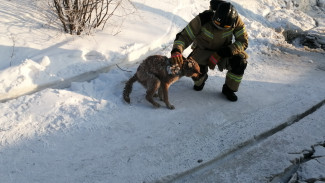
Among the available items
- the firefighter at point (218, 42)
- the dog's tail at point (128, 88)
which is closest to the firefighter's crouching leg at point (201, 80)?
the firefighter at point (218, 42)

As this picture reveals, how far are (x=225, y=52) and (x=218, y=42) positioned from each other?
225mm

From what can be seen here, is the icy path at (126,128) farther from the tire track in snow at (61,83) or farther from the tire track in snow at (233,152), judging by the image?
the tire track in snow at (61,83)

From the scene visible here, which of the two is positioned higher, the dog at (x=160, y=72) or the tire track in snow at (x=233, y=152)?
the dog at (x=160, y=72)

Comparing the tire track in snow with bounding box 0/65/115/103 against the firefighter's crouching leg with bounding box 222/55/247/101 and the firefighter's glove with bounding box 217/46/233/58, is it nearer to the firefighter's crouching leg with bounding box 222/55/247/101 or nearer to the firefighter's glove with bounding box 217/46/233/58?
the firefighter's glove with bounding box 217/46/233/58

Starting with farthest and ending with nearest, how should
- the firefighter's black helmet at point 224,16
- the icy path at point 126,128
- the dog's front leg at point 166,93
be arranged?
the dog's front leg at point 166,93
the firefighter's black helmet at point 224,16
the icy path at point 126,128

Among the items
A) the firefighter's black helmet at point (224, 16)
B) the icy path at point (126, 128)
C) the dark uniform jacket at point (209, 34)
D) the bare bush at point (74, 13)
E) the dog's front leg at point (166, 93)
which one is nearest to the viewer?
the icy path at point (126, 128)

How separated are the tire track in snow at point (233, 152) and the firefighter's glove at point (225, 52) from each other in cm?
133

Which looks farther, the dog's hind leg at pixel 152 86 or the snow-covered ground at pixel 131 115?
the dog's hind leg at pixel 152 86

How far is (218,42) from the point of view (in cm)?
488

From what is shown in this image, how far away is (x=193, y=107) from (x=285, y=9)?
263 inches

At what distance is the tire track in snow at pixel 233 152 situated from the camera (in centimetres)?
344

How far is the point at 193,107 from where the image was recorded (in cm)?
474

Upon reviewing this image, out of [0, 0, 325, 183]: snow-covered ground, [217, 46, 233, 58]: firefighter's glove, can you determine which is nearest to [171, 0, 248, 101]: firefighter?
[217, 46, 233, 58]: firefighter's glove

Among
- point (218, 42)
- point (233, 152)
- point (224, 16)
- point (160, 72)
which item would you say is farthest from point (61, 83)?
point (233, 152)
